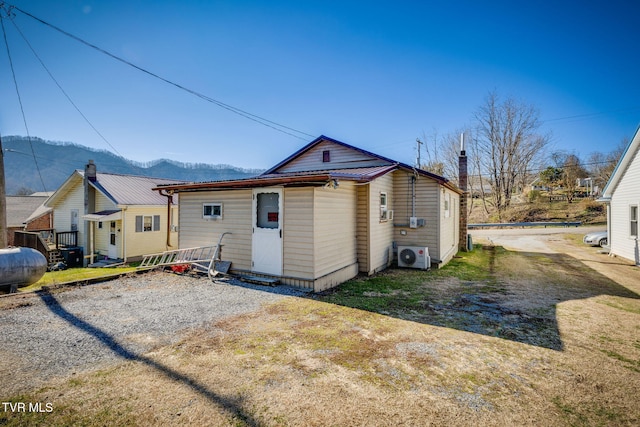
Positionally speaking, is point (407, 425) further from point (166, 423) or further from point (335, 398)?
point (166, 423)

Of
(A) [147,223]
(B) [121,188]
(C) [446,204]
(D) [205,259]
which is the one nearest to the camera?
(D) [205,259]

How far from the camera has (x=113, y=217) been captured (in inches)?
565

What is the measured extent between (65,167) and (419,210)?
5269 inches

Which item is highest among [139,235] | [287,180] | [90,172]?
[90,172]

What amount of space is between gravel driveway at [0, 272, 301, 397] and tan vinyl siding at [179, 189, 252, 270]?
1.06m

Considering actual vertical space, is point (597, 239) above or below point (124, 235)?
below

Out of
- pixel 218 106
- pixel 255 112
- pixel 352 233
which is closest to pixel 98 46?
pixel 218 106

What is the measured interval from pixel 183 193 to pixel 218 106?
167 inches

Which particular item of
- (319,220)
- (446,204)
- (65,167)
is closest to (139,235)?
(319,220)

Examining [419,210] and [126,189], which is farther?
[126,189]

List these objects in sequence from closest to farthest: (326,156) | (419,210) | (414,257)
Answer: (414,257), (419,210), (326,156)

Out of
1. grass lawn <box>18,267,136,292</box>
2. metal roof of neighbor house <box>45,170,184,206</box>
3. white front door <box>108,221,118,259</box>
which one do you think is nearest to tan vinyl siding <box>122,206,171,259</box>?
white front door <box>108,221,118,259</box>

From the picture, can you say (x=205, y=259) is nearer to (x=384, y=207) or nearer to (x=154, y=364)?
(x=154, y=364)

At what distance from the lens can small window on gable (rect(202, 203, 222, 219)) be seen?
871cm
